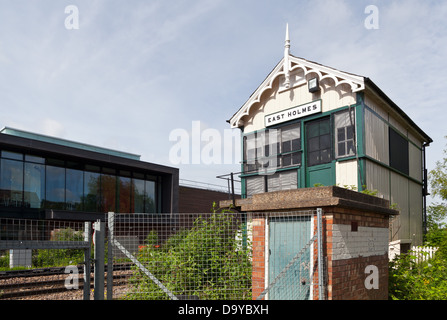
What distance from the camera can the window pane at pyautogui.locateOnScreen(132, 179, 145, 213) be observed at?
25.7 meters

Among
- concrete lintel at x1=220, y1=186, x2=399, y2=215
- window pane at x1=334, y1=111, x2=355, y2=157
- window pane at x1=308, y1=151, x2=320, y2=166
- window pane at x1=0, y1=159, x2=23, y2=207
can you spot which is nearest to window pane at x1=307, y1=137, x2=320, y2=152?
window pane at x1=308, y1=151, x2=320, y2=166

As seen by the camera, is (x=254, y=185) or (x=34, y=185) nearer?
(x=254, y=185)

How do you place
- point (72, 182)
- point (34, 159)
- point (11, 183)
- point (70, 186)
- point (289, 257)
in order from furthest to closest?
point (72, 182) < point (70, 186) < point (34, 159) < point (11, 183) < point (289, 257)

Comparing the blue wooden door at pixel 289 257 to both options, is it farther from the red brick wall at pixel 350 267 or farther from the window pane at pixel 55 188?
the window pane at pixel 55 188

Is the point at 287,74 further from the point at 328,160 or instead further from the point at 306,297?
the point at 306,297

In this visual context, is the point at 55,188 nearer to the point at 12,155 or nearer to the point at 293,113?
the point at 12,155

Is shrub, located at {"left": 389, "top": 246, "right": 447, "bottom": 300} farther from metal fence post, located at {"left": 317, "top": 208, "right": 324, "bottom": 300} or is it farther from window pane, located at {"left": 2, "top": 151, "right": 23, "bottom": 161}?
window pane, located at {"left": 2, "top": 151, "right": 23, "bottom": 161}

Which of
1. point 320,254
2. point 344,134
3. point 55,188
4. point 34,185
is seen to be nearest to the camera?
point 320,254

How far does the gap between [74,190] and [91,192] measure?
45.6 inches

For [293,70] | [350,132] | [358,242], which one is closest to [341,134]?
[350,132]

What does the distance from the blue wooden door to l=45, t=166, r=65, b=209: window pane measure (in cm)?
1811

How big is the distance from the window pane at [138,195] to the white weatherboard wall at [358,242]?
2062 cm

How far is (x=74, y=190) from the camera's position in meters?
22.1
